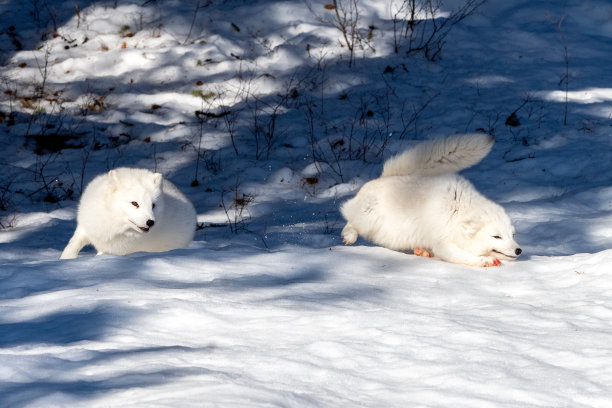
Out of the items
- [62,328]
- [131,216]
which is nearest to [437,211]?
[131,216]

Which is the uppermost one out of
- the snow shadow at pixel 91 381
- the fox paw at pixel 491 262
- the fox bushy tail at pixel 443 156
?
the fox bushy tail at pixel 443 156

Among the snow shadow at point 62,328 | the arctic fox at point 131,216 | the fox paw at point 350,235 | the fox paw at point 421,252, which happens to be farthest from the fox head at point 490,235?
the snow shadow at point 62,328

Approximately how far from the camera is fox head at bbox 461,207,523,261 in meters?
4.73

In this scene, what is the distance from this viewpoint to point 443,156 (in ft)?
17.2

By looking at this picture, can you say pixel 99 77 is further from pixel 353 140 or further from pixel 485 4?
pixel 485 4

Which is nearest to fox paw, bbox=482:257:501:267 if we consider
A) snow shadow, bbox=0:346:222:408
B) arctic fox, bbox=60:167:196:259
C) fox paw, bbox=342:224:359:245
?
fox paw, bbox=342:224:359:245

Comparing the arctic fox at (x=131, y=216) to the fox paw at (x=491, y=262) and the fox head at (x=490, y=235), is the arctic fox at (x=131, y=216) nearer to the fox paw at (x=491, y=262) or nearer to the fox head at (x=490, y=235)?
the fox head at (x=490, y=235)

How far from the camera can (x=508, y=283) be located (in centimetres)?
439

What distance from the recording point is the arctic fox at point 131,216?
5055 mm

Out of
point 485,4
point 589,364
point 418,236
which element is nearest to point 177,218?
point 418,236

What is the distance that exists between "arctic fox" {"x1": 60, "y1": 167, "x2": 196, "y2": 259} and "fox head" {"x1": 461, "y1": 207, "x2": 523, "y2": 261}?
6.80 feet

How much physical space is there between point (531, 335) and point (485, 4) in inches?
368

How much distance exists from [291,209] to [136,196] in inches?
102

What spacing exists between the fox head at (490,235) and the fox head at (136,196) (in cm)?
209
